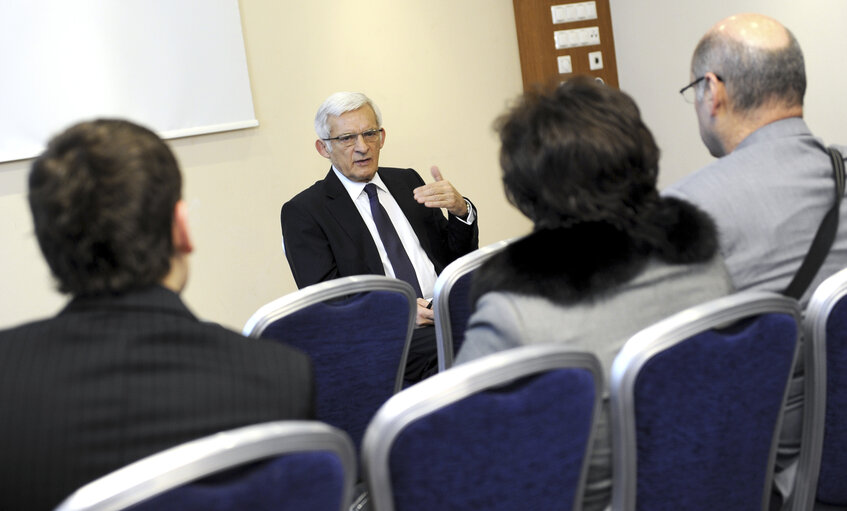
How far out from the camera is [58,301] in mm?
4391

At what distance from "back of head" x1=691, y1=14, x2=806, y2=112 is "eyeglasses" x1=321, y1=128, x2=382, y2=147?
1.85m

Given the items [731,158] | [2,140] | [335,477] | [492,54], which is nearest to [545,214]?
[731,158]

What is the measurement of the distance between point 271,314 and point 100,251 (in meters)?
0.85

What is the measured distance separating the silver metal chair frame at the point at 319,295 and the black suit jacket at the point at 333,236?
1.34m

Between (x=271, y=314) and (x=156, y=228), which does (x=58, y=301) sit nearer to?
(x=271, y=314)

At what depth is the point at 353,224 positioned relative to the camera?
12.1 ft

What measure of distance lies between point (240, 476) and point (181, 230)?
0.48 metres

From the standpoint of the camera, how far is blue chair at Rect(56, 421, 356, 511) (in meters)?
0.95

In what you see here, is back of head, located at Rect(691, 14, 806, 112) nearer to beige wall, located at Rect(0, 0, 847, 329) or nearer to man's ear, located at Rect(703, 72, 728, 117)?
man's ear, located at Rect(703, 72, 728, 117)

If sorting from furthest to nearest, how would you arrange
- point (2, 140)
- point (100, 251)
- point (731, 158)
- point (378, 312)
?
point (2, 140) → point (378, 312) → point (731, 158) → point (100, 251)

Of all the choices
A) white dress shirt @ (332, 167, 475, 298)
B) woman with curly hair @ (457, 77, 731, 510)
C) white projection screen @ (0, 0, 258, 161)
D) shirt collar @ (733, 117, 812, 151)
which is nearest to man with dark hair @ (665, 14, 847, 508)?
shirt collar @ (733, 117, 812, 151)

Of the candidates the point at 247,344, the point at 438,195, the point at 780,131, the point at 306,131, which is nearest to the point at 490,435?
the point at 247,344

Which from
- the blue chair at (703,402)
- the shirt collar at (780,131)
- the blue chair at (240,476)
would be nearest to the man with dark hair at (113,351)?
the blue chair at (240,476)

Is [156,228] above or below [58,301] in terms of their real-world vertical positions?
above
